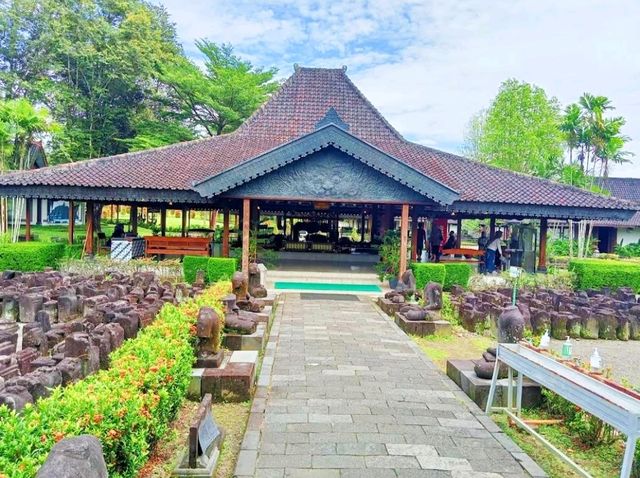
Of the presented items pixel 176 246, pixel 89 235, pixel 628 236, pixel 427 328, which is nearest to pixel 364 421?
pixel 427 328

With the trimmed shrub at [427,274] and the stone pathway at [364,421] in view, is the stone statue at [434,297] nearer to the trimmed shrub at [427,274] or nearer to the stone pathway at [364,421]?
the stone pathway at [364,421]

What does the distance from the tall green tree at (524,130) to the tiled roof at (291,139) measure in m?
13.4

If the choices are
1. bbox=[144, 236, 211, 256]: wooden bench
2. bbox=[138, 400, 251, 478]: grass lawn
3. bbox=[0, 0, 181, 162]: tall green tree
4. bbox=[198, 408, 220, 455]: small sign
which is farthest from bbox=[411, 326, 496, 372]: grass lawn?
bbox=[0, 0, 181, 162]: tall green tree

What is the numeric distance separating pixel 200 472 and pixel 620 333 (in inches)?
359

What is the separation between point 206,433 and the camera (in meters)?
3.64

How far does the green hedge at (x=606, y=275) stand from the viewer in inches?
564

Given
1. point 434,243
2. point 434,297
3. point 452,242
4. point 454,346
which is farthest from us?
point 452,242

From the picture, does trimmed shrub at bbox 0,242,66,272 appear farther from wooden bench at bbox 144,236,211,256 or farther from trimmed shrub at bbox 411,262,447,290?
Answer: trimmed shrub at bbox 411,262,447,290

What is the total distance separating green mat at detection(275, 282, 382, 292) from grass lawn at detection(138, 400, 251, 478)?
8.43m

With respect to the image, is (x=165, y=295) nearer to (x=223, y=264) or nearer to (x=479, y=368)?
(x=223, y=264)

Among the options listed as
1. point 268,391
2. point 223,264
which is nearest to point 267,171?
point 223,264

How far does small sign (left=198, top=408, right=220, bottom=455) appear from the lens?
11.5 feet

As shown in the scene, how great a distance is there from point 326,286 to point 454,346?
6399mm

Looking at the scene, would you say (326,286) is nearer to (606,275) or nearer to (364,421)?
(606,275)
